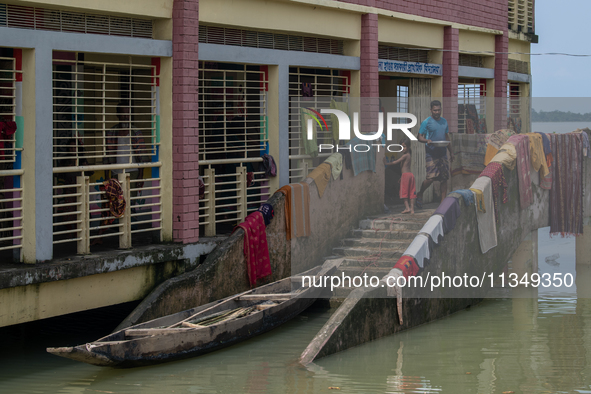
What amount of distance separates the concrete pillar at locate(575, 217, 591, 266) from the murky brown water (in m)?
6.55

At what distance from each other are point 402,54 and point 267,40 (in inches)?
171

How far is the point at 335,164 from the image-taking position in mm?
13133

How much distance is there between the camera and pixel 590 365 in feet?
32.5

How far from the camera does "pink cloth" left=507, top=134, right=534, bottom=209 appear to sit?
1388cm

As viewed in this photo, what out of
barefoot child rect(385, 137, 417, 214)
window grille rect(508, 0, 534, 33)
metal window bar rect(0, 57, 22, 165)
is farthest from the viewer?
window grille rect(508, 0, 534, 33)

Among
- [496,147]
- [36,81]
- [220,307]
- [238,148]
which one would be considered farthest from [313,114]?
[36,81]

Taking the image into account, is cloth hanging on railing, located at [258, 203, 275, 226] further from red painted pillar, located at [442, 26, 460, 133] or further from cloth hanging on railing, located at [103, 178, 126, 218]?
red painted pillar, located at [442, 26, 460, 133]

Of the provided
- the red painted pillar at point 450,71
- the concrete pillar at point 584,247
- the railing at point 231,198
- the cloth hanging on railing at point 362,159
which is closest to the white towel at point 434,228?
the cloth hanging on railing at point 362,159

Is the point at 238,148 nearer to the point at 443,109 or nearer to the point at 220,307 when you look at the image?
the point at 220,307

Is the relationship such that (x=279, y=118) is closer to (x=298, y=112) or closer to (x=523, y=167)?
(x=298, y=112)

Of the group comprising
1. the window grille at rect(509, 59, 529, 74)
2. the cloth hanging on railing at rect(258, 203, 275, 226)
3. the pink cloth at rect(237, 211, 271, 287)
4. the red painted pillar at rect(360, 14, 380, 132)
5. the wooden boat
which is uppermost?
the window grille at rect(509, 59, 529, 74)

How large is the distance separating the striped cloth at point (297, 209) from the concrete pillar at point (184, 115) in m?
1.73

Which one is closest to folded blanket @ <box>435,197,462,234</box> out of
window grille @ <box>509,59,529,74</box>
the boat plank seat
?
the boat plank seat

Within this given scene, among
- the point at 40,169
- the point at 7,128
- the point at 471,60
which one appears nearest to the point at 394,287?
the point at 40,169
